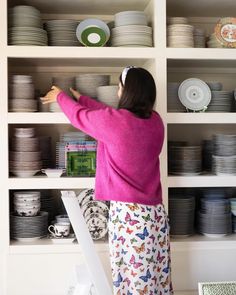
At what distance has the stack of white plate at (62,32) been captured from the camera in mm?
2859

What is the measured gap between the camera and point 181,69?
128 inches

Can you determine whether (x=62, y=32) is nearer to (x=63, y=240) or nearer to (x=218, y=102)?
(x=218, y=102)

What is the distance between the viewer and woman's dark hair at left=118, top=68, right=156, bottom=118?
2385mm

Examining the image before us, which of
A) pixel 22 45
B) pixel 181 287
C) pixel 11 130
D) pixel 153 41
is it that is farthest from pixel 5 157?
pixel 181 287

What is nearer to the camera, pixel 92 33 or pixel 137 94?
pixel 137 94

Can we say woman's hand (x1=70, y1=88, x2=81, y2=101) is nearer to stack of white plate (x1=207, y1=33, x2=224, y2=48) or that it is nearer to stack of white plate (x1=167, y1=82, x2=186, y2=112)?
stack of white plate (x1=167, y1=82, x2=186, y2=112)

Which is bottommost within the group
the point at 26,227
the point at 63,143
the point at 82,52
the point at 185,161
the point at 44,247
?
the point at 44,247

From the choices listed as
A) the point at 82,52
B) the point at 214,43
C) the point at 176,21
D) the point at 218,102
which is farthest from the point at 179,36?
the point at 82,52

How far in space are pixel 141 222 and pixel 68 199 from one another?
0.40m

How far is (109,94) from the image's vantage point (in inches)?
112

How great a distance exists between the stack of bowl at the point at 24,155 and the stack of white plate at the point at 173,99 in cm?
84

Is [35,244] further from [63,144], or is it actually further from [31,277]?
[63,144]

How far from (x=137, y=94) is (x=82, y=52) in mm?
558

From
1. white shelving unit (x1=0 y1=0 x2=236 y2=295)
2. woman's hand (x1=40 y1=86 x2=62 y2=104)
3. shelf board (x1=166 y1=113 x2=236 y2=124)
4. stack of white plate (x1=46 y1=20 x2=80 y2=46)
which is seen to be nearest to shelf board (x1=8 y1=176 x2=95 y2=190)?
white shelving unit (x1=0 y1=0 x2=236 y2=295)
